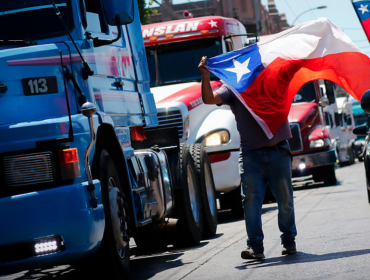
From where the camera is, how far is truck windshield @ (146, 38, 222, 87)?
1259cm

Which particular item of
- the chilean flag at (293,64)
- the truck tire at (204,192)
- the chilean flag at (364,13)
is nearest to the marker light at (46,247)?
the chilean flag at (293,64)

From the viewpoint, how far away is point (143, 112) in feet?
27.1

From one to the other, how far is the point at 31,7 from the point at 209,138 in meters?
5.59

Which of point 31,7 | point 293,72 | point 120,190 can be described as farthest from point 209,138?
point 31,7

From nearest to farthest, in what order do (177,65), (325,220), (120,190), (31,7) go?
(31,7)
(120,190)
(325,220)
(177,65)

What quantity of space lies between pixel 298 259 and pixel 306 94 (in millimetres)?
12681

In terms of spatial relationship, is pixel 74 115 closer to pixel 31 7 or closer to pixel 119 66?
pixel 31 7

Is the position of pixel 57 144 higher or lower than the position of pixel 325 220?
higher

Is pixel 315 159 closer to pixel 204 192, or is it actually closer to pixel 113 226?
pixel 204 192

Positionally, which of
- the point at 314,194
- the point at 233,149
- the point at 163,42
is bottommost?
the point at 314,194

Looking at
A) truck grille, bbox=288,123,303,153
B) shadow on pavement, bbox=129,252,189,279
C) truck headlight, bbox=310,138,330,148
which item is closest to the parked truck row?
shadow on pavement, bbox=129,252,189,279

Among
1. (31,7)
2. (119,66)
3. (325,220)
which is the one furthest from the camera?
(325,220)

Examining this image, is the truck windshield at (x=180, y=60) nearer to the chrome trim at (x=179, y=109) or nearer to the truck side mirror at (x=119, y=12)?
the chrome trim at (x=179, y=109)

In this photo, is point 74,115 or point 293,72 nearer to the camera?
point 74,115
